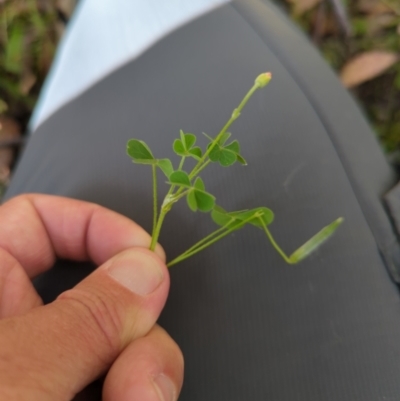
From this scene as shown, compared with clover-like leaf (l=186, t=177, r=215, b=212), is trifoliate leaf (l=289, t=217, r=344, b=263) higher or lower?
lower

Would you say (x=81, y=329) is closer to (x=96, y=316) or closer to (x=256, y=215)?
(x=96, y=316)

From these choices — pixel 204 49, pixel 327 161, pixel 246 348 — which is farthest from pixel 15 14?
pixel 246 348

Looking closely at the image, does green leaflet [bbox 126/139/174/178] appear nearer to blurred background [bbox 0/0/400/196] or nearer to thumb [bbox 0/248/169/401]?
thumb [bbox 0/248/169/401]

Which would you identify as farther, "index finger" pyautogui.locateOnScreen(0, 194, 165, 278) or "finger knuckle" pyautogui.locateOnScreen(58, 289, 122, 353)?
"index finger" pyautogui.locateOnScreen(0, 194, 165, 278)

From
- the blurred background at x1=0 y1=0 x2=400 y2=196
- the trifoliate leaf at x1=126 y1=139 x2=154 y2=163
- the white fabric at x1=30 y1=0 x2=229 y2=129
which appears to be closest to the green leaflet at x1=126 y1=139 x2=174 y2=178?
the trifoliate leaf at x1=126 y1=139 x2=154 y2=163

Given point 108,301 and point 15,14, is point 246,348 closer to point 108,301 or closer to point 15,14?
point 108,301

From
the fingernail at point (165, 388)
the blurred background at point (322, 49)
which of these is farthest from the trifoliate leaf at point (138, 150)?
the blurred background at point (322, 49)
